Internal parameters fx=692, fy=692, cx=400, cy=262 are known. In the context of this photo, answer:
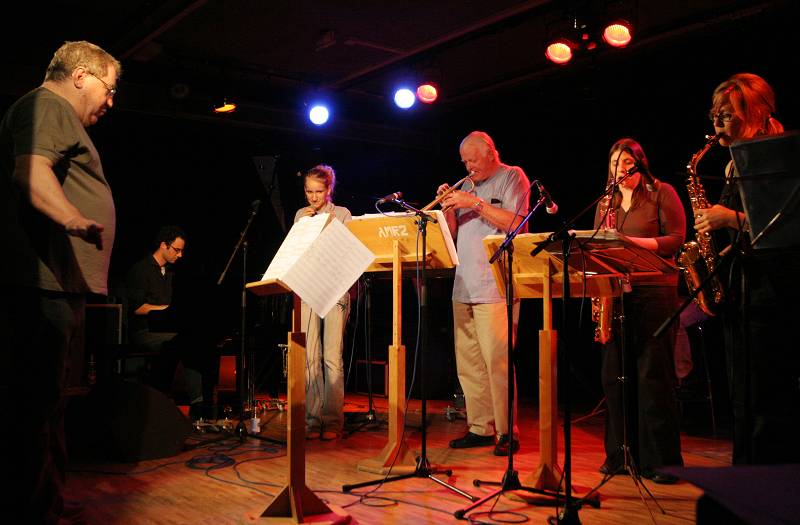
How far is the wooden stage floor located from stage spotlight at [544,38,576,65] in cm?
337

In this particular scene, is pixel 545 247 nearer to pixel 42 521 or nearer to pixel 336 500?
pixel 336 500

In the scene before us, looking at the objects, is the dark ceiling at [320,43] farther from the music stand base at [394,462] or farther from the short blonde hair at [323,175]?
the music stand base at [394,462]

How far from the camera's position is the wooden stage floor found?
3.04 metres

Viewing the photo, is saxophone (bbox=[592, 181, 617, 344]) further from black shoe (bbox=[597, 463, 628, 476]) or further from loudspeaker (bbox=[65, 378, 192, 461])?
loudspeaker (bbox=[65, 378, 192, 461])

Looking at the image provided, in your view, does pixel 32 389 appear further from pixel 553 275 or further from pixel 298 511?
pixel 553 275

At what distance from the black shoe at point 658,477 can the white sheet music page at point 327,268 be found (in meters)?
1.88

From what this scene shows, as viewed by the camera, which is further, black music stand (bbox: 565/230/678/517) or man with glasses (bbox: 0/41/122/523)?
black music stand (bbox: 565/230/678/517)

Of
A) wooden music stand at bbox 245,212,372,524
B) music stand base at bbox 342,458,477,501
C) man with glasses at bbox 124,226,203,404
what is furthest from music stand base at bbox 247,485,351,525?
man with glasses at bbox 124,226,203,404

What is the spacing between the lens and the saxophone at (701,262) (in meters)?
3.33

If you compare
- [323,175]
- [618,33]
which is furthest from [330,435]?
[618,33]

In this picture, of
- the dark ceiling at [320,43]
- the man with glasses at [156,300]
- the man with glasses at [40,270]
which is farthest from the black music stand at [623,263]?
the man with glasses at [156,300]

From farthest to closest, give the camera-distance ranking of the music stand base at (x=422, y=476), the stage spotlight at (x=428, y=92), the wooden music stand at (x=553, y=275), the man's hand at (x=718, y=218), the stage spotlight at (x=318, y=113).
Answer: the stage spotlight at (x=318, y=113), the stage spotlight at (x=428, y=92), the music stand base at (x=422, y=476), the wooden music stand at (x=553, y=275), the man's hand at (x=718, y=218)

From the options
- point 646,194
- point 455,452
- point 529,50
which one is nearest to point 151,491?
point 455,452

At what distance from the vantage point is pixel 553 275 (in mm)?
3449
